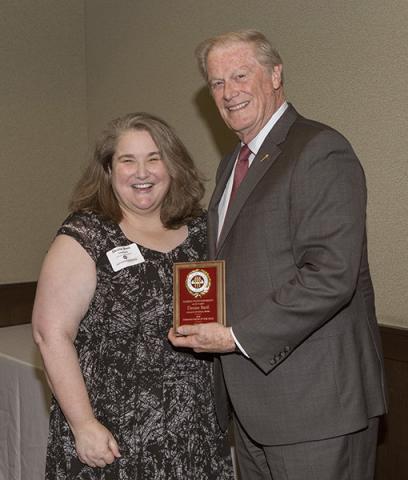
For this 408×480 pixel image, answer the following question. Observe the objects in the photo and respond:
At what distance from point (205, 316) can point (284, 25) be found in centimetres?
180

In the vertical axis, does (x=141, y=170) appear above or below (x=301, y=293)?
above

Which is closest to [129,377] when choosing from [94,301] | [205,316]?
[94,301]

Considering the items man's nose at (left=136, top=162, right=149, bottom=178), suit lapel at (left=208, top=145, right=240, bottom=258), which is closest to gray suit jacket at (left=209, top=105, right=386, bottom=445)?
suit lapel at (left=208, top=145, right=240, bottom=258)

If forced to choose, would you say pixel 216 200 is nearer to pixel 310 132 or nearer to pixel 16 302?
pixel 310 132

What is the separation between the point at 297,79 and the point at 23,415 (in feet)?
6.65

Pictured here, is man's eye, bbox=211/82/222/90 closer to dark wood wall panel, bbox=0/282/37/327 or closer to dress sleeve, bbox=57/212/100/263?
dress sleeve, bbox=57/212/100/263

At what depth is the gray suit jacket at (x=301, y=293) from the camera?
189 cm

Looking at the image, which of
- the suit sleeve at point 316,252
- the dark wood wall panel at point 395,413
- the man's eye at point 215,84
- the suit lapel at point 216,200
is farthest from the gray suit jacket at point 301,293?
the dark wood wall panel at point 395,413

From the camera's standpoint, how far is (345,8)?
2.99 m

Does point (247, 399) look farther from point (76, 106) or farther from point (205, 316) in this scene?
point (76, 106)

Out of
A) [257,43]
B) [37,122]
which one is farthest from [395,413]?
[37,122]

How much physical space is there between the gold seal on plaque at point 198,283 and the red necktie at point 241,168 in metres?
0.31

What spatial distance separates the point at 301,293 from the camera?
1882 millimetres

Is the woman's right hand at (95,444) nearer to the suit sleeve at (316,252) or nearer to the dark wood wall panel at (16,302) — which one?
the suit sleeve at (316,252)
